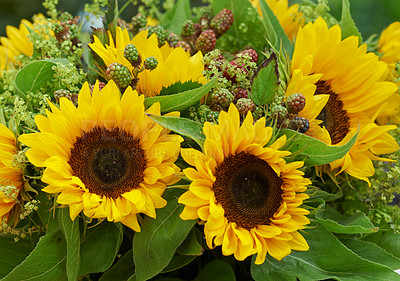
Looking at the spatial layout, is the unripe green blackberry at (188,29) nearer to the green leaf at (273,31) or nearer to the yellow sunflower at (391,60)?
the green leaf at (273,31)

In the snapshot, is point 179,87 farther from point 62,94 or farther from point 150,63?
point 62,94

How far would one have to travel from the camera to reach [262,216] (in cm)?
63

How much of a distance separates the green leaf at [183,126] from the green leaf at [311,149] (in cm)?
11

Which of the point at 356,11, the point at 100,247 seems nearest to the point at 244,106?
the point at 100,247

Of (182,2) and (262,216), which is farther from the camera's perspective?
(182,2)

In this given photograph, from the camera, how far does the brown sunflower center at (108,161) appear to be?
2.04 feet

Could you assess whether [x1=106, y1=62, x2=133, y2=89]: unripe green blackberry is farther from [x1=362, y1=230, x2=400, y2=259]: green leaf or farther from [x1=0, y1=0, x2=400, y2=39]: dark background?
[x1=0, y1=0, x2=400, y2=39]: dark background

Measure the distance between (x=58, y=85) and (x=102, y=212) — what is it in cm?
22

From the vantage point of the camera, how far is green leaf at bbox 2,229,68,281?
0.62m

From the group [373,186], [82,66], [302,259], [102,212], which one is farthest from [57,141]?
[373,186]

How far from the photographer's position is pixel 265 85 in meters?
0.66

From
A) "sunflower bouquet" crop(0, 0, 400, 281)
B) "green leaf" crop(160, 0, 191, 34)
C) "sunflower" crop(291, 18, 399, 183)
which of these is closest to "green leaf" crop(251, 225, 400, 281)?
"sunflower bouquet" crop(0, 0, 400, 281)

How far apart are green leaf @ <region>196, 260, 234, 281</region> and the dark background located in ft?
4.31

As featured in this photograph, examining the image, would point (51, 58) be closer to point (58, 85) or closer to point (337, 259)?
point (58, 85)
